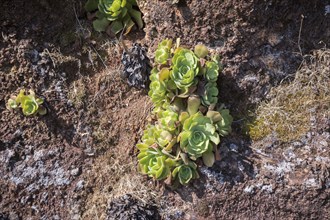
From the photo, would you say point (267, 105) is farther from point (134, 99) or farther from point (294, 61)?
point (134, 99)

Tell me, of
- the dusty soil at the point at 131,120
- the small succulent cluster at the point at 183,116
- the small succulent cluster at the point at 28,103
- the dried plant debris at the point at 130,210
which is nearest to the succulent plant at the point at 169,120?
the small succulent cluster at the point at 183,116

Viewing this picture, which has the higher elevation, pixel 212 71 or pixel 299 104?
pixel 212 71

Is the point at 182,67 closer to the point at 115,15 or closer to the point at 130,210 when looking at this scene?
the point at 115,15

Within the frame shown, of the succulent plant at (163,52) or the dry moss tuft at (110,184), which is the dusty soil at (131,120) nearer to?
the dry moss tuft at (110,184)

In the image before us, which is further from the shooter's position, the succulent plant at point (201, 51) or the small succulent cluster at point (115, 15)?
the small succulent cluster at point (115, 15)

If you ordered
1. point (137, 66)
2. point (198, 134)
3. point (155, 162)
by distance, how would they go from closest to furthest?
point (198, 134), point (155, 162), point (137, 66)

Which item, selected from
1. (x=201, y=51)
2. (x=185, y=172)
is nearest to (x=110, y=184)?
(x=185, y=172)

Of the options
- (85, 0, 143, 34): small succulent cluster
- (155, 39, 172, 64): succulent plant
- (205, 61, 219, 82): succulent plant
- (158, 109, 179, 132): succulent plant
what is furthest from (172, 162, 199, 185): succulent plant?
(85, 0, 143, 34): small succulent cluster

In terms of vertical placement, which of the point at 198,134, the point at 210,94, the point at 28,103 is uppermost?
the point at 28,103
